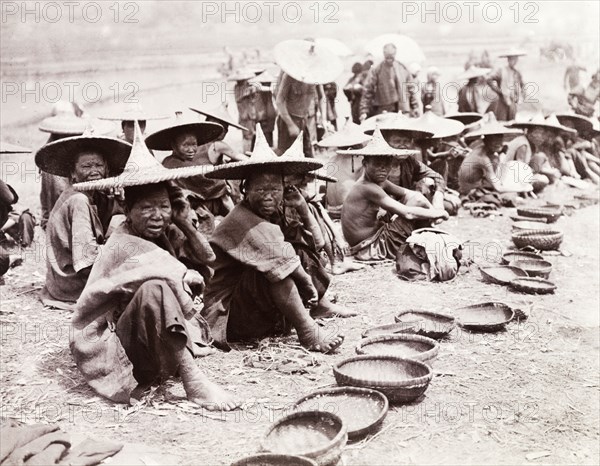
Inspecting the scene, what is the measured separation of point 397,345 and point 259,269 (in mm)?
1008

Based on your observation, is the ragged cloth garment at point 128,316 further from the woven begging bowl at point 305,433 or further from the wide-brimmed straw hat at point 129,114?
the wide-brimmed straw hat at point 129,114

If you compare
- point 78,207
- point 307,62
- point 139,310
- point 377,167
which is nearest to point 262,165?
point 139,310

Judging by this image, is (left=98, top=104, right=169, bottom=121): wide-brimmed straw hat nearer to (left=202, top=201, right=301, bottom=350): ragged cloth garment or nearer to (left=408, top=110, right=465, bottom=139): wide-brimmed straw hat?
(left=202, top=201, right=301, bottom=350): ragged cloth garment

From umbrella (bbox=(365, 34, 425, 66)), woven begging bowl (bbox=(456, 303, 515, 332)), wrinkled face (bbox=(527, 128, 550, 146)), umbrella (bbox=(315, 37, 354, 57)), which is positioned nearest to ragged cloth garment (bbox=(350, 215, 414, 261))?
woven begging bowl (bbox=(456, 303, 515, 332))

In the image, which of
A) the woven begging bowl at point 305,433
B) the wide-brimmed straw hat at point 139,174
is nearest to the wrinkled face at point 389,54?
the wide-brimmed straw hat at point 139,174

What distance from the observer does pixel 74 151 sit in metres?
4.55

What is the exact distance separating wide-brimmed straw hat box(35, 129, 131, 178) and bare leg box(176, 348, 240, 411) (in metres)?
1.79

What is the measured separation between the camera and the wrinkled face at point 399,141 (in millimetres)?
7848

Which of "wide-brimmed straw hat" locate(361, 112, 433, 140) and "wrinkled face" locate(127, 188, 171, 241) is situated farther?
"wide-brimmed straw hat" locate(361, 112, 433, 140)

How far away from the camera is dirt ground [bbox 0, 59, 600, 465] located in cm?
309

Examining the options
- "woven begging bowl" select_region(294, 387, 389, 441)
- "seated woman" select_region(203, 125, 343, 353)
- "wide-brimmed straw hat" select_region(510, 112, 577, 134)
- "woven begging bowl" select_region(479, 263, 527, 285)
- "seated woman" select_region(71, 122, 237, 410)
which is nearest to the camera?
"woven begging bowl" select_region(294, 387, 389, 441)

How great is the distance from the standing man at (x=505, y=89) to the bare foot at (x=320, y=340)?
1011 cm

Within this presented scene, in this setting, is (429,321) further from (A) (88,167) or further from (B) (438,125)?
(B) (438,125)

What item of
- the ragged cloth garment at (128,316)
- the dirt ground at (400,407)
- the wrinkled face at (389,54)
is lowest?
the dirt ground at (400,407)
